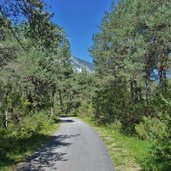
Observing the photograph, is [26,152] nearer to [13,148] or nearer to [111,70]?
[13,148]

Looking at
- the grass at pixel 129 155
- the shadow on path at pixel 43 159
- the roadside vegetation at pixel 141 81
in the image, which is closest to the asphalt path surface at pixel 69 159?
the shadow on path at pixel 43 159

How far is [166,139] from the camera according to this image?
33.7 ft

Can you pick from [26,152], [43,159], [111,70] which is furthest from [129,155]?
[111,70]

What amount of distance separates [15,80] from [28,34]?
12.4 metres

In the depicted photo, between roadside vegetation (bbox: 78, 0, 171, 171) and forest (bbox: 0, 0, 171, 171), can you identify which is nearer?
forest (bbox: 0, 0, 171, 171)

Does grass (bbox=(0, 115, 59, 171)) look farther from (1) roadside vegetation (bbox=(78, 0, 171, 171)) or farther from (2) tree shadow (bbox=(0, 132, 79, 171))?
(1) roadside vegetation (bbox=(78, 0, 171, 171))

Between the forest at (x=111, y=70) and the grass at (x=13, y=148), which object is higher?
the forest at (x=111, y=70)

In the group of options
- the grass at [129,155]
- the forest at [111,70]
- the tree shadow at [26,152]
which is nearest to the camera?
the forest at [111,70]

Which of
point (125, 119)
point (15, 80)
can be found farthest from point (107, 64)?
point (15, 80)

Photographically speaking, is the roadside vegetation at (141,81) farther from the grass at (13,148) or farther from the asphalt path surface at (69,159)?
the grass at (13,148)

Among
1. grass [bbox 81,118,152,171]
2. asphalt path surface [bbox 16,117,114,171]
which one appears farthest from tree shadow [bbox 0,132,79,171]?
grass [bbox 81,118,152,171]

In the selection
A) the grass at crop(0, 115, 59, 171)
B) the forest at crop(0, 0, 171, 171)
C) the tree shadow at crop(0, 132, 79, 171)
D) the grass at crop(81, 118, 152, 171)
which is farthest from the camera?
the grass at crop(0, 115, 59, 171)

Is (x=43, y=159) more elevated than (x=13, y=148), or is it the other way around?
(x=13, y=148)

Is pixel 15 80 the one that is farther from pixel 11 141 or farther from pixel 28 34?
pixel 28 34
